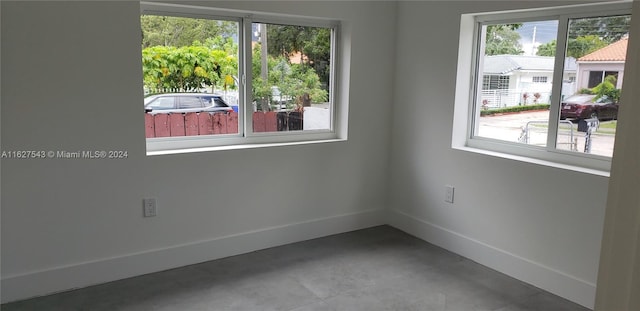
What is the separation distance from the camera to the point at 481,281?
10.5 feet

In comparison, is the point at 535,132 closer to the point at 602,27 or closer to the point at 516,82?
the point at 516,82

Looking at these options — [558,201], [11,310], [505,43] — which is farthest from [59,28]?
[558,201]

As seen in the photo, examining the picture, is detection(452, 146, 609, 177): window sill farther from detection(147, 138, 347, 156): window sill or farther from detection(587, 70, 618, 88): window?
detection(147, 138, 347, 156): window sill

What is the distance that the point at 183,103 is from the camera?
132 inches

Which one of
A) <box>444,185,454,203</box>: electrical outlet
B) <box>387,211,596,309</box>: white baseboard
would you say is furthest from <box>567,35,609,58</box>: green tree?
<box>387,211,596,309</box>: white baseboard

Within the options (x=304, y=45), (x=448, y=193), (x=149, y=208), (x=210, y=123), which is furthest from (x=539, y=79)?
(x=149, y=208)

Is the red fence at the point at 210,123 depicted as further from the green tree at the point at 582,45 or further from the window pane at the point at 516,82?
the green tree at the point at 582,45

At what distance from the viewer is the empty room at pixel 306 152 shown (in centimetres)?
279

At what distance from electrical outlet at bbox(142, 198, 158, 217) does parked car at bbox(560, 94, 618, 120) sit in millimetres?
2744

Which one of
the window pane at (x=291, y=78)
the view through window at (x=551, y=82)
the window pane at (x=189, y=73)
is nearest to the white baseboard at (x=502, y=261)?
the view through window at (x=551, y=82)

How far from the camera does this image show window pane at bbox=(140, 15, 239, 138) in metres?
3.20

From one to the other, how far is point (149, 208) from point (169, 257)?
39 centimetres

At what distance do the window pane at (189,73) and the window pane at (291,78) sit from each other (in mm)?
196

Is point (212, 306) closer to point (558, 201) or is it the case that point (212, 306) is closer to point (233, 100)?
point (233, 100)
